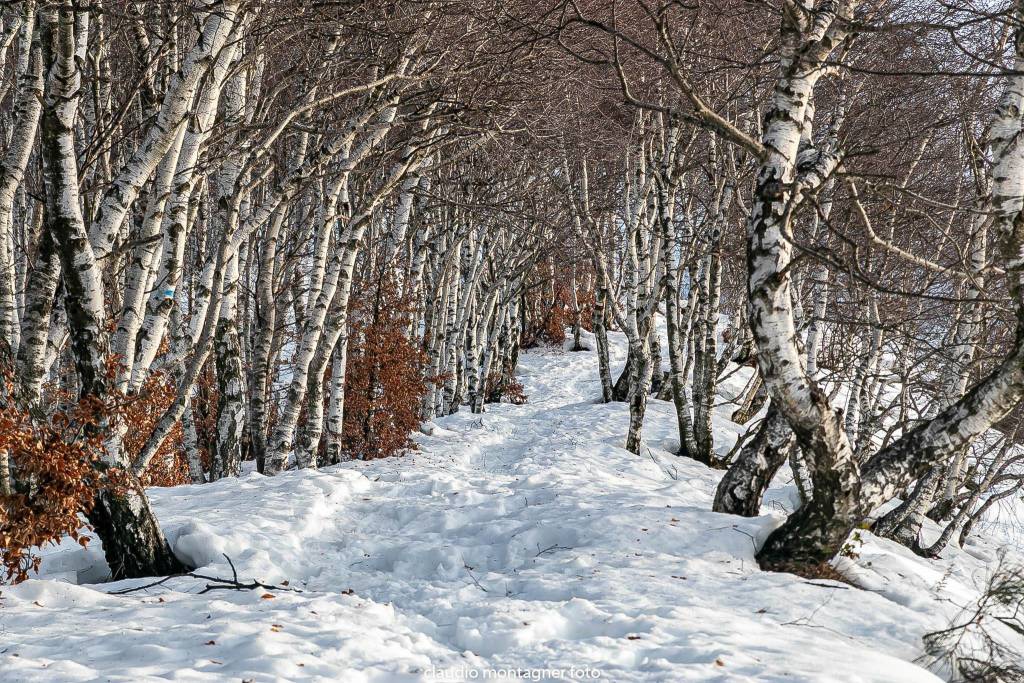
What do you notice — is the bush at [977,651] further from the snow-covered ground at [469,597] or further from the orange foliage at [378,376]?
the orange foliage at [378,376]

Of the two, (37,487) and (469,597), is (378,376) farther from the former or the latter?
(37,487)

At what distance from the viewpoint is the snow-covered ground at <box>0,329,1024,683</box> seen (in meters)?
3.46

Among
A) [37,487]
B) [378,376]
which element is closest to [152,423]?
[37,487]

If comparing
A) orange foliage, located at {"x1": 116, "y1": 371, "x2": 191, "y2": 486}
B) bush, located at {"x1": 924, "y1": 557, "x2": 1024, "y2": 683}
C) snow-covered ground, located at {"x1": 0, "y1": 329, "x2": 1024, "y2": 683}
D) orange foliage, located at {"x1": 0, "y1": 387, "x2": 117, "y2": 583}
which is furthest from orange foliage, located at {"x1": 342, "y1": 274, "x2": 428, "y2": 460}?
bush, located at {"x1": 924, "y1": 557, "x2": 1024, "y2": 683}

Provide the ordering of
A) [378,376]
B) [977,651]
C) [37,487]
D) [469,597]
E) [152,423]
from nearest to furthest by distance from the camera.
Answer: [37,487] < [977,651] < [469,597] < [152,423] < [378,376]

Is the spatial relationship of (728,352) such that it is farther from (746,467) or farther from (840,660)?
(840,660)

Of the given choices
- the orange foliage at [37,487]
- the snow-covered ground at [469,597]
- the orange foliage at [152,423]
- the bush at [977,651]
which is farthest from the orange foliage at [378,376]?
the bush at [977,651]

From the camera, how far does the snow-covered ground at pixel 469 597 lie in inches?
136

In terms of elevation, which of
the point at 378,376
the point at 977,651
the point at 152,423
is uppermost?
the point at 152,423

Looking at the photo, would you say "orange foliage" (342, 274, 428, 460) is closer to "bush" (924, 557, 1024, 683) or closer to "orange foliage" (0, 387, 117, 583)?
"orange foliage" (0, 387, 117, 583)

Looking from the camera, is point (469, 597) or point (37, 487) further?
point (469, 597)

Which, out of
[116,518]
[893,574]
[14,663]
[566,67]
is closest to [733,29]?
[566,67]

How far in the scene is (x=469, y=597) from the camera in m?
4.79

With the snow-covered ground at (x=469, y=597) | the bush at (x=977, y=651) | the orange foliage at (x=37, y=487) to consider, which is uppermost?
the orange foliage at (x=37, y=487)
